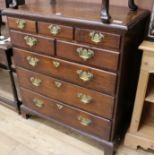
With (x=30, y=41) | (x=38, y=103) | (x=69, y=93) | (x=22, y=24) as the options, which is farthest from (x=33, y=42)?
(x=38, y=103)

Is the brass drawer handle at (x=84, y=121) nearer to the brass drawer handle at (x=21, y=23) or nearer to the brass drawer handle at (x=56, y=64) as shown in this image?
the brass drawer handle at (x=56, y=64)

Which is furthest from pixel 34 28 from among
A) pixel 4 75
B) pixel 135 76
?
pixel 4 75

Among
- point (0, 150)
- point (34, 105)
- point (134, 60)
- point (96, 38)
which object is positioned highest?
point (96, 38)

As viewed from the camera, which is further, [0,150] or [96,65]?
[0,150]

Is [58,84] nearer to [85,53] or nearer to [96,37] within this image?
[85,53]

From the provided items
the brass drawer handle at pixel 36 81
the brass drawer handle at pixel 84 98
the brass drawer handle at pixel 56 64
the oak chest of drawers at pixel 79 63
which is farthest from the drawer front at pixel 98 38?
the brass drawer handle at pixel 36 81

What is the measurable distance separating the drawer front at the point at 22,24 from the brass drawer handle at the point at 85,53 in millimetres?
358

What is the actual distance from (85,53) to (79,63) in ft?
0.31

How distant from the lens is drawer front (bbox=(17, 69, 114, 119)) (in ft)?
4.20

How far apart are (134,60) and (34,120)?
1.04m

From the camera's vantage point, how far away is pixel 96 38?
109cm

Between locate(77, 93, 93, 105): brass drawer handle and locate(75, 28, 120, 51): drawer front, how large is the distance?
37 centimetres

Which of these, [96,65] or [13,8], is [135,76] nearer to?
[96,65]

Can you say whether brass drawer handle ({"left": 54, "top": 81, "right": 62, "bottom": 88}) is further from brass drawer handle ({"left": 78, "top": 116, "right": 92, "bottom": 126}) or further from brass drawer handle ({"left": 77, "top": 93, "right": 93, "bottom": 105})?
brass drawer handle ({"left": 78, "top": 116, "right": 92, "bottom": 126})
